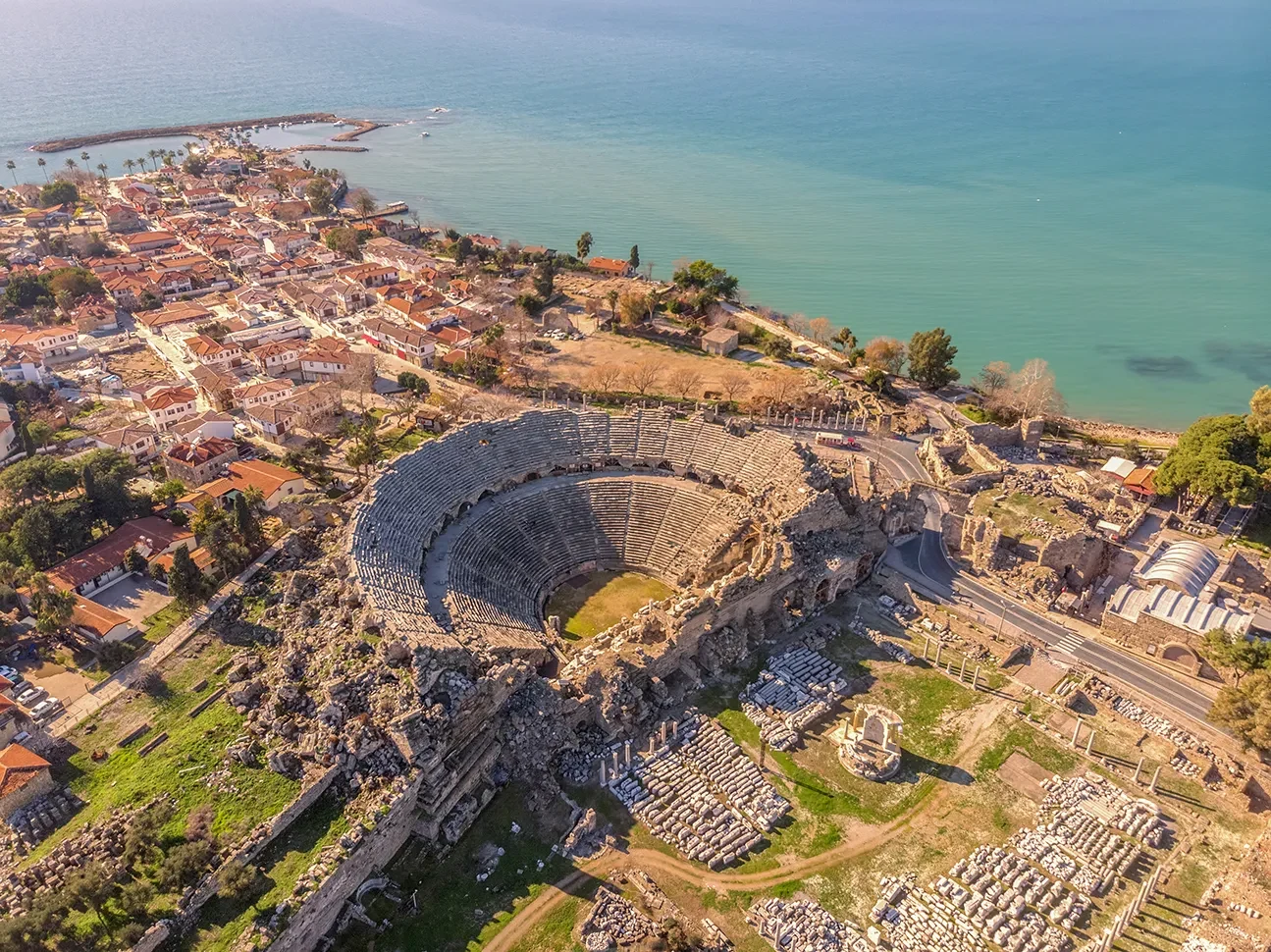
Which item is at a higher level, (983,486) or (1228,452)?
(1228,452)

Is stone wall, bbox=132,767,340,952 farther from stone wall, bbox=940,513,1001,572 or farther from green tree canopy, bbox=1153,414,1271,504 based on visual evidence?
green tree canopy, bbox=1153,414,1271,504

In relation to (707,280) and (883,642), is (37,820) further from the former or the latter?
(707,280)

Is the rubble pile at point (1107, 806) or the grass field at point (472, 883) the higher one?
the rubble pile at point (1107, 806)

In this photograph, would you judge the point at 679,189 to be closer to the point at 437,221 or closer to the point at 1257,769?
the point at 437,221

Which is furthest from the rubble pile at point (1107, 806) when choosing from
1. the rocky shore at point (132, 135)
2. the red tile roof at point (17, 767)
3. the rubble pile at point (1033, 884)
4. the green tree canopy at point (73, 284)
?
the rocky shore at point (132, 135)

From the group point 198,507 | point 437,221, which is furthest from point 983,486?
point 437,221

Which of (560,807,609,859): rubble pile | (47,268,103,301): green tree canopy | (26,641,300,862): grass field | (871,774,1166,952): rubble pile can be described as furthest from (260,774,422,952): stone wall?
(47,268,103,301): green tree canopy

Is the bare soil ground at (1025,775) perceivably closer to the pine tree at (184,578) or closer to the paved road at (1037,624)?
the paved road at (1037,624)
